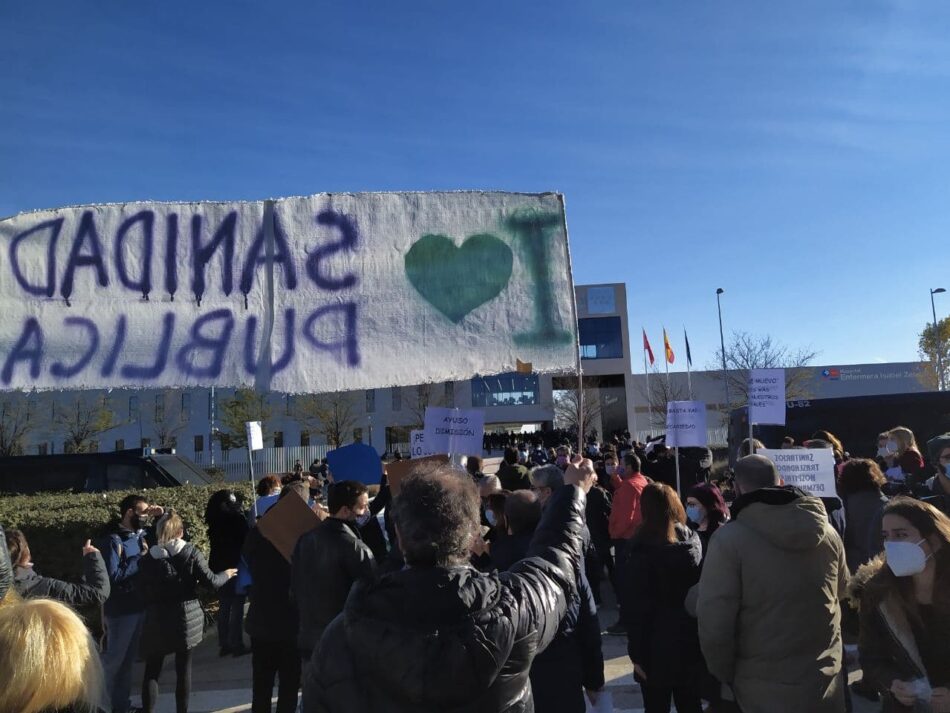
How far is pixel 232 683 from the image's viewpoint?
20.8 ft

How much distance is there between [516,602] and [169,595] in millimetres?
4065

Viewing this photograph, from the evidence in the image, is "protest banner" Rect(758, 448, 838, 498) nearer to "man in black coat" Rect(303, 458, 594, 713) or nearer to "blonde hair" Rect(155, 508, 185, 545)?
"man in black coat" Rect(303, 458, 594, 713)

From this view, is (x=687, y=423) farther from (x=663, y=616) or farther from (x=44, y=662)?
(x=44, y=662)

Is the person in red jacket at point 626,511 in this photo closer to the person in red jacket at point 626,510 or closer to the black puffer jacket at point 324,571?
the person in red jacket at point 626,510

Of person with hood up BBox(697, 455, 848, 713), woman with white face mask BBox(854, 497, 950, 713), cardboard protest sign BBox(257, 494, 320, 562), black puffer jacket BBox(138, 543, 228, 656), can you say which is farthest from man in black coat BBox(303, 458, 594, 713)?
black puffer jacket BBox(138, 543, 228, 656)

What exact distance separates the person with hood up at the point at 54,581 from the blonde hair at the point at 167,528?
66cm

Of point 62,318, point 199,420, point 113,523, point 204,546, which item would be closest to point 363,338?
point 62,318

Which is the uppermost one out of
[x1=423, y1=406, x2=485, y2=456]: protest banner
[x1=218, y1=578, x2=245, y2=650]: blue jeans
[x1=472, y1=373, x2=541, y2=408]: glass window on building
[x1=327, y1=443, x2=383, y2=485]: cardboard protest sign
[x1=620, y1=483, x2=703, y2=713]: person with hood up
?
[x1=472, y1=373, x2=541, y2=408]: glass window on building

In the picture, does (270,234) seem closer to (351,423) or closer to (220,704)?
(220,704)

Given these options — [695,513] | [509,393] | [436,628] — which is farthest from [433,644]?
[509,393]

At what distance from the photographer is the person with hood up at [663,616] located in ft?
12.8

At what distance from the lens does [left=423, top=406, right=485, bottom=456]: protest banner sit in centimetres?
484

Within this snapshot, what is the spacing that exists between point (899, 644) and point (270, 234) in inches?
137

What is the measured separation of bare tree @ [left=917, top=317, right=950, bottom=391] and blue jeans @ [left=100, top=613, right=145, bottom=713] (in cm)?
5020
